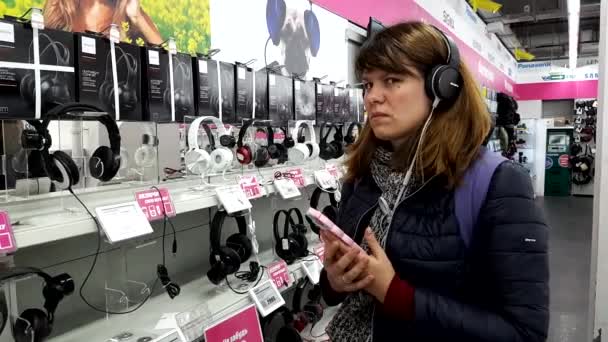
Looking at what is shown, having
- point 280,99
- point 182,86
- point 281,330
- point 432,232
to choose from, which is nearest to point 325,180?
point 280,99

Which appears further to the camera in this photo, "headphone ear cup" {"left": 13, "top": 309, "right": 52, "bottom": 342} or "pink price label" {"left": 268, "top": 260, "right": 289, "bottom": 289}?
"pink price label" {"left": 268, "top": 260, "right": 289, "bottom": 289}

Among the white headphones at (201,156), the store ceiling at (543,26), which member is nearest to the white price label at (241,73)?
the white headphones at (201,156)

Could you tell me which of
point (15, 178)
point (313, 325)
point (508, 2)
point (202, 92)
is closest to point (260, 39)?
point (202, 92)

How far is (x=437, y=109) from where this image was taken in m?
1.18

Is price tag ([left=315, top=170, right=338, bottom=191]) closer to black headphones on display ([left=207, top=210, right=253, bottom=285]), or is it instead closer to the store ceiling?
black headphones on display ([left=207, top=210, right=253, bottom=285])

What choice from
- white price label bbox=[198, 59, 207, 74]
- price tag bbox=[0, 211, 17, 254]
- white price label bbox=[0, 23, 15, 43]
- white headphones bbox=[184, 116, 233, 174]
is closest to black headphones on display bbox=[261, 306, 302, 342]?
white headphones bbox=[184, 116, 233, 174]

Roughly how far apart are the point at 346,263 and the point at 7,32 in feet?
3.83

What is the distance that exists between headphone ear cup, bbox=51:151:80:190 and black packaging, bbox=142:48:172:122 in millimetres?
553

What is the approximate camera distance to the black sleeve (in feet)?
3.27

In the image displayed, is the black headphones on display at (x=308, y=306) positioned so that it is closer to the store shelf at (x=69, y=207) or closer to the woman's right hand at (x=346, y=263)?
the store shelf at (x=69, y=207)

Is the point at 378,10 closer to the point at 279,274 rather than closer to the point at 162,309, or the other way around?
the point at 279,274

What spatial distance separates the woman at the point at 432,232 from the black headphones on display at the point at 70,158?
2.48ft

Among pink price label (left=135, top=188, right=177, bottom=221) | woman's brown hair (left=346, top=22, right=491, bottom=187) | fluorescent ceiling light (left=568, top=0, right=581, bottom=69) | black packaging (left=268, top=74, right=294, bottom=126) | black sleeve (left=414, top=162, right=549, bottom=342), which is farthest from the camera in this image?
fluorescent ceiling light (left=568, top=0, right=581, bottom=69)

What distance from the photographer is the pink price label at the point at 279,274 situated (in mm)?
2120
